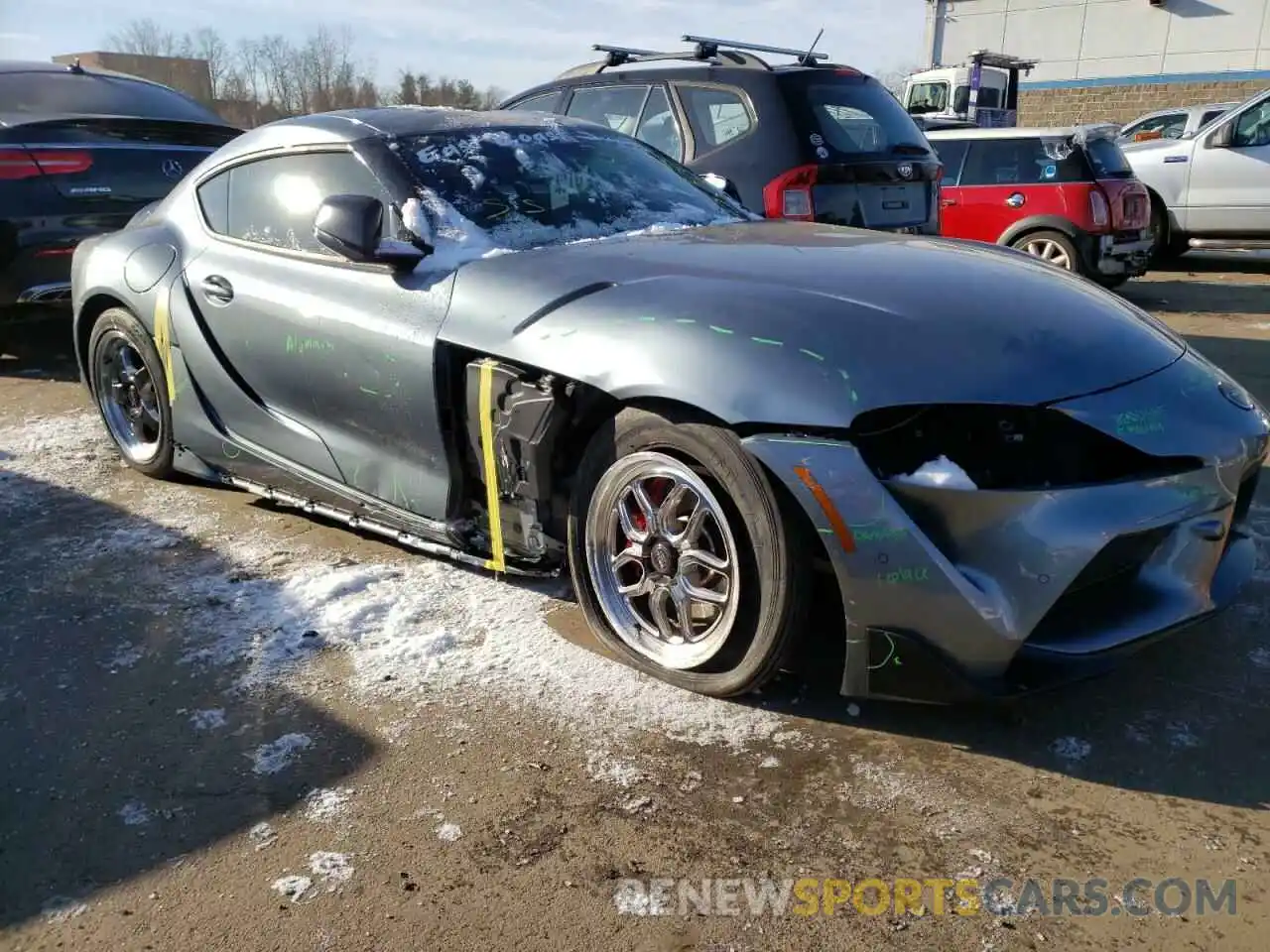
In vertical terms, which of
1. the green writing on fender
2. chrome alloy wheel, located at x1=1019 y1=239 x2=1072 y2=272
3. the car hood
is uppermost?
the car hood

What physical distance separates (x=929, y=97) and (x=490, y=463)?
53.9 feet

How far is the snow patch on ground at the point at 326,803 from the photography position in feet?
7.64

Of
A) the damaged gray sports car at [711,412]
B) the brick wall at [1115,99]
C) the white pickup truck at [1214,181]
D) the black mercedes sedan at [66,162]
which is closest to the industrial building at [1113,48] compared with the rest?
the brick wall at [1115,99]

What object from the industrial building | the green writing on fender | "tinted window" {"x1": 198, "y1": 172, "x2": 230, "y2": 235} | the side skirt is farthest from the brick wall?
the green writing on fender

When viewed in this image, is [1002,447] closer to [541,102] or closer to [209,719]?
[209,719]

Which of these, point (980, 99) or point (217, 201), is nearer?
point (217, 201)

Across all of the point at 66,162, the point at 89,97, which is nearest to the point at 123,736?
the point at 66,162

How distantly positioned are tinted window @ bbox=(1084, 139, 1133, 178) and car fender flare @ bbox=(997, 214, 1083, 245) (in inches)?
17.9

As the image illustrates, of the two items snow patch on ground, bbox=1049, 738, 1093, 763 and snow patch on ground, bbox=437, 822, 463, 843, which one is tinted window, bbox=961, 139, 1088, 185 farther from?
snow patch on ground, bbox=437, 822, 463, 843

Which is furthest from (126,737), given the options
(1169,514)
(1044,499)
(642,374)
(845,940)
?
(1169,514)

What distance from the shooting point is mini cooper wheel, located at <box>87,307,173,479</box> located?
4.25 m

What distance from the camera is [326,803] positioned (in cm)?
237

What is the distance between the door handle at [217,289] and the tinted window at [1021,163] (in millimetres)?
7052

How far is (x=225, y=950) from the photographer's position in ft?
6.40
